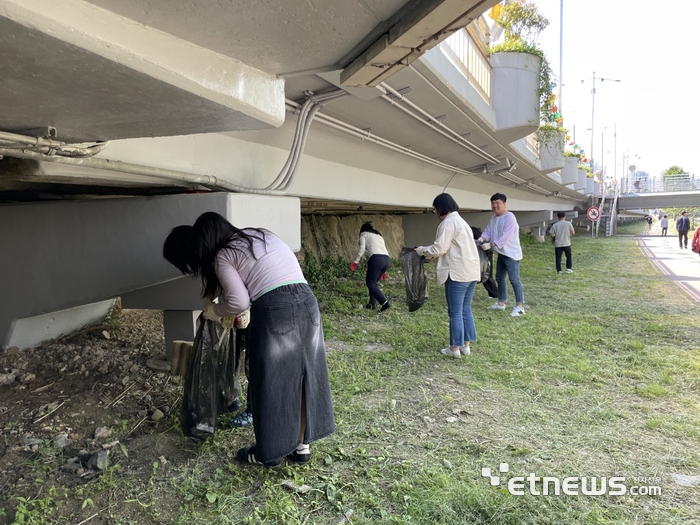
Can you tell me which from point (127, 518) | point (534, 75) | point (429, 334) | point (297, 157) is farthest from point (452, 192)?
point (127, 518)

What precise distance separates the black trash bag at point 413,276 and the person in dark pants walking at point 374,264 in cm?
129

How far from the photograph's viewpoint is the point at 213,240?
2801 mm

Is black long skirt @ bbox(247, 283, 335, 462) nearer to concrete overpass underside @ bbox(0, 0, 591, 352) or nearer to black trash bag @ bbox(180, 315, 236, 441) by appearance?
black trash bag @ bbox(180, 315, 236, 441)

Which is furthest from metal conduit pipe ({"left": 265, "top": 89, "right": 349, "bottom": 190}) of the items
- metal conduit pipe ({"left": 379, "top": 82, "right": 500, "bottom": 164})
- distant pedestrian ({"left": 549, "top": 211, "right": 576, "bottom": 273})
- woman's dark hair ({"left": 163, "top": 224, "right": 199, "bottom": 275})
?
distant pedestrian ({"left": 549, "top": 211, "right": 576, "bottom": 273})

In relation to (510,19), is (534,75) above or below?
below

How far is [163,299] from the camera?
4.38 m

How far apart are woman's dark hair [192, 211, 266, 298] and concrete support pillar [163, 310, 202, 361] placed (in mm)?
1606

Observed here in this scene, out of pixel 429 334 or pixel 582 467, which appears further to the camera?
pixel 429 334

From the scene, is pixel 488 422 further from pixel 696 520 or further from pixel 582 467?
pixel 696 520

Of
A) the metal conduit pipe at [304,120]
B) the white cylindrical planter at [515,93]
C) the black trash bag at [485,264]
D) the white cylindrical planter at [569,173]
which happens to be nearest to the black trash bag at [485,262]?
the black trash bag at [485,264]

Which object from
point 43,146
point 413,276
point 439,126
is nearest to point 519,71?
point 439,126

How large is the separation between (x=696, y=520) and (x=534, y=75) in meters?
6.77

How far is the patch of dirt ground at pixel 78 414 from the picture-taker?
2.86m

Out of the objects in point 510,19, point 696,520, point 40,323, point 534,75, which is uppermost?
point 510,19
